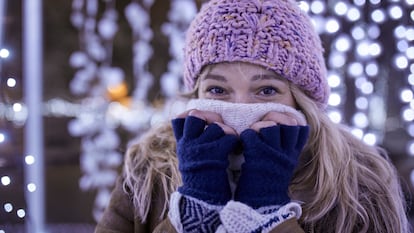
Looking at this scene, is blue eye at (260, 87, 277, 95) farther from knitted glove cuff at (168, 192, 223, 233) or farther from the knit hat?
knitted glove cuff at (168, 192, 223, 233)

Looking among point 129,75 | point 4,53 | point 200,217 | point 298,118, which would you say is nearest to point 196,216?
point 200,217

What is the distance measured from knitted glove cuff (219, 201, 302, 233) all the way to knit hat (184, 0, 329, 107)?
0.36m

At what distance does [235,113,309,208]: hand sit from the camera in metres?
1.23

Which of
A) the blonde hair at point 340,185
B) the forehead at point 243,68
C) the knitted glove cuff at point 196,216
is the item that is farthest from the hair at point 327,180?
the knitted glove cuff at point 196,216

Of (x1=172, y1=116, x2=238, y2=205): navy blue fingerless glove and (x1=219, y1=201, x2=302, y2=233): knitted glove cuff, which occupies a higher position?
(x1=172, y1=116, x2=238, y2=205): navy blue fingerless glove

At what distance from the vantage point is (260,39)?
140 centimetres

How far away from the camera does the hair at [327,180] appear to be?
1.36 m

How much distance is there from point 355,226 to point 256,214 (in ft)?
0.96

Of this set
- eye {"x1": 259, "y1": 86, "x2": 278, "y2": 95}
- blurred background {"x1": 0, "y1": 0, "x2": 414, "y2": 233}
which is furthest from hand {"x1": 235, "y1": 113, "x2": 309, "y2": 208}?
blurred background {"x1": 0, "y1": 0, "x2": 414, "y2": 233}

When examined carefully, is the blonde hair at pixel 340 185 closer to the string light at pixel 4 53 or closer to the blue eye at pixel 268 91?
the blue eye at pixel 268 91

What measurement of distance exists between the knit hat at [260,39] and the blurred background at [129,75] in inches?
27.9

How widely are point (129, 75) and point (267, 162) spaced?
3.17m

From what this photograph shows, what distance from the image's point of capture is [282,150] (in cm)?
127

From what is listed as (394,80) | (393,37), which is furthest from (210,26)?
(394,80)
